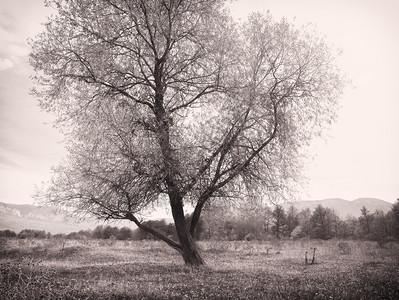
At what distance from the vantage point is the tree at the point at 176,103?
11.4m

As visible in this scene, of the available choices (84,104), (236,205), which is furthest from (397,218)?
(84,104)

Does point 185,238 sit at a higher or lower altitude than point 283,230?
higher

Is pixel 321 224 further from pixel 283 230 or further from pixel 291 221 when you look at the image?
pixel 283 230

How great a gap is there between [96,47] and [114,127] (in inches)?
127

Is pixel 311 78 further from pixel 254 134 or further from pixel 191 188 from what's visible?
pixel 191 188

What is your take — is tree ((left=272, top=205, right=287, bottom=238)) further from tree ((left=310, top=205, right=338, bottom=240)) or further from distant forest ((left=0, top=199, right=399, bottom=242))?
tree ((left=310, top=205, right=338, bottom=240))

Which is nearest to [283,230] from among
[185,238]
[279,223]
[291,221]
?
[279,223]

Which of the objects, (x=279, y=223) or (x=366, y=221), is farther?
(x=366, y=221)

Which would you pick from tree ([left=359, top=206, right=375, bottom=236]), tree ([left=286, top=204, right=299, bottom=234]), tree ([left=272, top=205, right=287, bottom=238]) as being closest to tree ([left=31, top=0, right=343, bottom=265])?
tree ([left=272, top=205, right=287, bottom=238])

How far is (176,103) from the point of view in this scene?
46.2ft

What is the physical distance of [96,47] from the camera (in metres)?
11.1

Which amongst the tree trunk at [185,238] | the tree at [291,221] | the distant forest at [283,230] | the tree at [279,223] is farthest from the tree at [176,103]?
the tree at [291,221]

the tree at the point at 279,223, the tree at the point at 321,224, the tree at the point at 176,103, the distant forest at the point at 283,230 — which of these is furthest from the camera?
the tree at the point at 279,223

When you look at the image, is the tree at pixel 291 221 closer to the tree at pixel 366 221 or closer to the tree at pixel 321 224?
the tree at pixel 321 224
